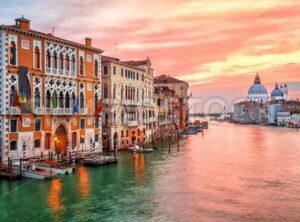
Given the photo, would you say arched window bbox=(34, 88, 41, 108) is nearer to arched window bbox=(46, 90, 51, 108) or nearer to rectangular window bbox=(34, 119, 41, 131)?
arched window bbox=(46, 90, 51, 108)

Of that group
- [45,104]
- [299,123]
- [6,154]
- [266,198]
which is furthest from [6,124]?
[299,123]

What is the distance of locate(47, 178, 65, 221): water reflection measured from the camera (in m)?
16.4

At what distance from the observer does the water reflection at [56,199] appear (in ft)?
53.8

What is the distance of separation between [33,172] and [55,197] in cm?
464

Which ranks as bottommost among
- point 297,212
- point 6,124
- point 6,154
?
point 297,212

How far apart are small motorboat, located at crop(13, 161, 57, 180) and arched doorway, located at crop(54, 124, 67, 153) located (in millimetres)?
5141

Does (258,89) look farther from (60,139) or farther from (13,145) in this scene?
(13,145)

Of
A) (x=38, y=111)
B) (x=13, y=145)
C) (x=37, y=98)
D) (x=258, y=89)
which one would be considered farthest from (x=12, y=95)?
(x=258, y=89)

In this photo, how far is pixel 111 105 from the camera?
3684cm

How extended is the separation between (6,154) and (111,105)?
13.3 m

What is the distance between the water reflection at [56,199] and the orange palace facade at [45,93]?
16.6 ft

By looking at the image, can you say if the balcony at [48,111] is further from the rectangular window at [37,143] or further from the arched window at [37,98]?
the rectangular window at [37,143]

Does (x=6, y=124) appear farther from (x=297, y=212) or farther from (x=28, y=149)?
(x=297, y=212)

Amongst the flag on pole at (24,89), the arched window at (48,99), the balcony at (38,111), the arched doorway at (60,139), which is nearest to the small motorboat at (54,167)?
the balcony at (38,111)
